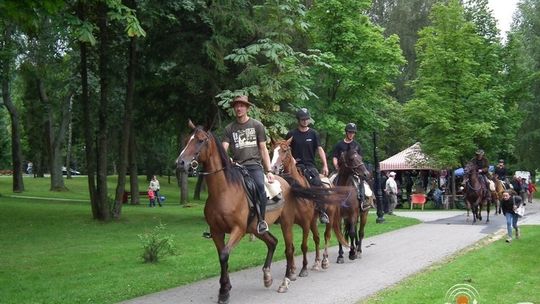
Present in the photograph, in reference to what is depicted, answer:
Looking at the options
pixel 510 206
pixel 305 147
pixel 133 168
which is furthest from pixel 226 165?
pixel 133 168

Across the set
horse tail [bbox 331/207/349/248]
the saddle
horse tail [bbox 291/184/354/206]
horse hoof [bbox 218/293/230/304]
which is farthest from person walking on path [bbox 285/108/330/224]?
horse hoof [bbox 218/293/230/304]

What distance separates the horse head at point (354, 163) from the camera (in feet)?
42.6

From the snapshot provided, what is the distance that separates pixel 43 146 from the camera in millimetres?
65375

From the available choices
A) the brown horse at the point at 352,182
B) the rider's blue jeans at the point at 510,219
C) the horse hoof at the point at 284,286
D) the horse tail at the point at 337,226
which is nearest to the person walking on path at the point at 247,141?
the horse hoof at the point at 284,286

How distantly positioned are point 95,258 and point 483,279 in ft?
27.7

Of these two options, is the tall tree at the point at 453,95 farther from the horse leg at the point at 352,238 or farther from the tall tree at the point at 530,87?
the horse leg at the point at 352,238

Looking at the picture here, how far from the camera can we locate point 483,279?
10094 mm

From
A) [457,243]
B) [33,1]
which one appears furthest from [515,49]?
[33,1]

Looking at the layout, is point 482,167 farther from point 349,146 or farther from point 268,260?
point 268,260

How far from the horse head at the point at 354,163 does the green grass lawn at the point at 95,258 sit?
2.67m

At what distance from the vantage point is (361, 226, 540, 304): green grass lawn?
8548mm

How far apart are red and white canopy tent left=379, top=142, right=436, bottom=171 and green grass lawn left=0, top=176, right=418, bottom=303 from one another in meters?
15.8

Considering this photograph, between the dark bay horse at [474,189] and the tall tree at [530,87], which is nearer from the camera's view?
the dark bay horse at [474,189]

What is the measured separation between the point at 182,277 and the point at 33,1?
5435mm
